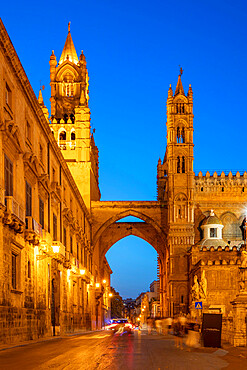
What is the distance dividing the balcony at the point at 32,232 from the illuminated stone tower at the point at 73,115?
3853 centimetres

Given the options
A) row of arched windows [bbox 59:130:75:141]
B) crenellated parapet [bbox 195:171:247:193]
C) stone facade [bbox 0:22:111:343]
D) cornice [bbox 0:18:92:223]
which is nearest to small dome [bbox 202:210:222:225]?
crenellated parapet [bbox 195:171:247:193]

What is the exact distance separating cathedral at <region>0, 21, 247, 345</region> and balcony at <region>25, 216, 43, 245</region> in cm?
4

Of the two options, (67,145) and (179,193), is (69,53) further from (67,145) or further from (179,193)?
(179,193)

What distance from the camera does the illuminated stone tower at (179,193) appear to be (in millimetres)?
58594

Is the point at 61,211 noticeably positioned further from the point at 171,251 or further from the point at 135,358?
the point at 171,251

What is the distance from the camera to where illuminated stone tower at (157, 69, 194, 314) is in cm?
5859

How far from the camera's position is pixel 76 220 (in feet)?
148

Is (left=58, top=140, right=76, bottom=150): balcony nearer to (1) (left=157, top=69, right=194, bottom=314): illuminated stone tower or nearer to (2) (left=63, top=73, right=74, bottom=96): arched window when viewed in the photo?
(2) (left=63, top=73, right=74, bottom=96): arched window

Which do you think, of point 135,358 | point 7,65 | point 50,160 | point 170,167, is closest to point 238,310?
point 135,358

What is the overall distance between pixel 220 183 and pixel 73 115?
1964 centimetres

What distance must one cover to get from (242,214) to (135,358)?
50747mm

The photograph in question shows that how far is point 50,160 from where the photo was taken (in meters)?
30.5

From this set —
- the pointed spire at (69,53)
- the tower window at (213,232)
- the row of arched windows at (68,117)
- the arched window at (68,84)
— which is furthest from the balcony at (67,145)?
the tower window at (213,232)

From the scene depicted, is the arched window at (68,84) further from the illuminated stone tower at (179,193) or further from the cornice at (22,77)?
the cornice at (22,77)
